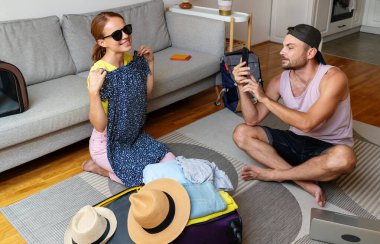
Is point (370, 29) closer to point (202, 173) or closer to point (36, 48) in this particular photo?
point (36, 48)

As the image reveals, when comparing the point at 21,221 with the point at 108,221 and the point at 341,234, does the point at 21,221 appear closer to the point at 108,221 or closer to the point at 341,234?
the point at 108,221

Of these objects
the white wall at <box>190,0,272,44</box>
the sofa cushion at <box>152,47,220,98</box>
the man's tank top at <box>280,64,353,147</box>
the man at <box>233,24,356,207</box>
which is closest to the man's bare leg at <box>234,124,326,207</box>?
the man at <box>233,24,356,207</box>

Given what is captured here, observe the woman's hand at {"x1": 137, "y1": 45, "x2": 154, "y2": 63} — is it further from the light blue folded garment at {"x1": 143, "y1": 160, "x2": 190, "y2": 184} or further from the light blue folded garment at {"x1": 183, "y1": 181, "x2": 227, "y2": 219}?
the light blue folded garment at {"x1": 183, "y1": 181, "x2": 227, "y2": 219}

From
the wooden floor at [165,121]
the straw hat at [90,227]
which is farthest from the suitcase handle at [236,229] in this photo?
the wooden floor at [165,121]

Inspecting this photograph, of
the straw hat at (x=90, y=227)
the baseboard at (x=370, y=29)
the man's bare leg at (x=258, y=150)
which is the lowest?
the baseboard at (x=370, y=29)

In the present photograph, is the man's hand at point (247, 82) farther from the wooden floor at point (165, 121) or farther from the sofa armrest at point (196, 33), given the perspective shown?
the sofa armrest at point (196, 33)

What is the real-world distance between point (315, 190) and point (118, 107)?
1088 mm

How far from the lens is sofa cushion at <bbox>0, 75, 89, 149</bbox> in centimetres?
193

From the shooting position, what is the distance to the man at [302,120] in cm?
177

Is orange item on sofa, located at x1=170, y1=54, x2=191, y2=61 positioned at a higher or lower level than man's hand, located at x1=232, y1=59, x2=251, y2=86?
lower

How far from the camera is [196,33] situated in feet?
10.0

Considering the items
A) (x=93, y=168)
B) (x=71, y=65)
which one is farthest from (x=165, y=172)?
(x=71, y=65)

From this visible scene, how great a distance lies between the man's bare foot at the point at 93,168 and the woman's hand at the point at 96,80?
0.57 metres

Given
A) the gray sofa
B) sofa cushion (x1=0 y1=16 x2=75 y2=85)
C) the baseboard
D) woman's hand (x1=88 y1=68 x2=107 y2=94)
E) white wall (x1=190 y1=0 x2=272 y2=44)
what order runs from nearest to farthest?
1. woman's hand (x1=88 y1=68 x2=107 y2=94)
2. the gray sofa
3. sofa cushion (x1=0 y1=16 x2=75 y2=85)
4. white wall (x1=190 y1=0 x2=272 y2=44)
5. the baseboard
